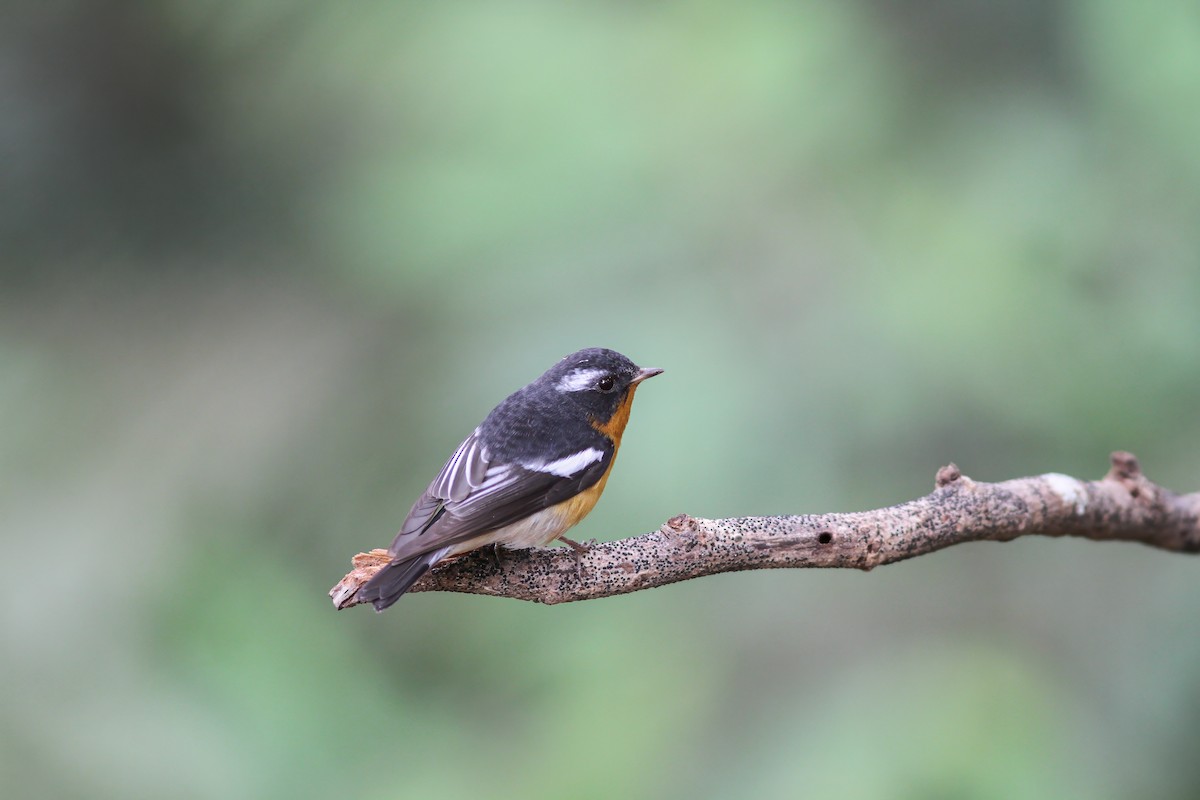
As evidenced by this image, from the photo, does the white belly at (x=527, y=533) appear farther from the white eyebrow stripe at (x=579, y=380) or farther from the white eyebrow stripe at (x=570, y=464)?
the white eyebrow stripe at (x=579, y=380)

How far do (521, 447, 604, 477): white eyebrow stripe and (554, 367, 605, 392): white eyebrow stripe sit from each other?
242 mm

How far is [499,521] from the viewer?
2658 millimetres

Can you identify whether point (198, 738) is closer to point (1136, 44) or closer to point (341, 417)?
point (341, 417)

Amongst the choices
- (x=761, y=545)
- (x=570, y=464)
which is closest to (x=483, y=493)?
(x=570, y=464)

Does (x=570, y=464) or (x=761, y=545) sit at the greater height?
(x=570, y=464)

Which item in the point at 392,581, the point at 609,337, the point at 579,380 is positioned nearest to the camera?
the point at 392,581

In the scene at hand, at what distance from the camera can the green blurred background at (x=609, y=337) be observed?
4551 millimetres

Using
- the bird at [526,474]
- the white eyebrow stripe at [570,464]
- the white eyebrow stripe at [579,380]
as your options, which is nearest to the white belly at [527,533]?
the bird at [526,474]

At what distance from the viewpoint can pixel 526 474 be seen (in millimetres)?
2904

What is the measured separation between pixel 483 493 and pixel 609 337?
2076 mm

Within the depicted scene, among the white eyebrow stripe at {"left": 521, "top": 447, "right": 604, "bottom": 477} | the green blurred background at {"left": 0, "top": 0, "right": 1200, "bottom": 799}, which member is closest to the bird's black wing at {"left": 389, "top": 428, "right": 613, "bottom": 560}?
the white eyebrow stripe at {"left": 521, "top": 447, "right": 604, "bottom": 477}

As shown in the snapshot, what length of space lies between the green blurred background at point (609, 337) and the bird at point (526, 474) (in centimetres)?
131

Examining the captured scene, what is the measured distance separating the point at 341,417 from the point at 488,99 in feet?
5.91

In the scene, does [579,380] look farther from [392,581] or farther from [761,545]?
[392,581]
